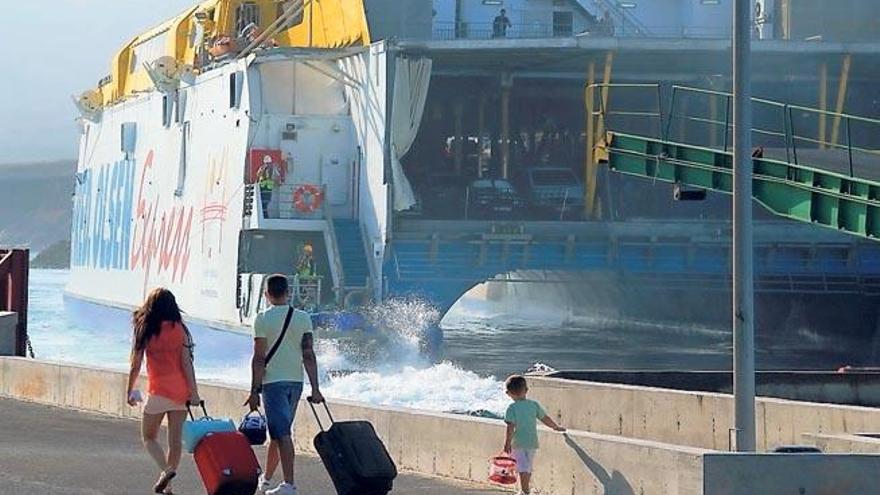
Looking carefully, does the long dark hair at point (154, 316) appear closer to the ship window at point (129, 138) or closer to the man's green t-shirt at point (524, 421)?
the man's green t-shirt at point (524, 421)

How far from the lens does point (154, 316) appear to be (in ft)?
38.6

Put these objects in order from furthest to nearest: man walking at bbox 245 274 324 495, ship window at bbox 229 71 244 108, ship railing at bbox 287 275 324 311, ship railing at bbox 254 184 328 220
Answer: ship window at bbox 229 71 244 108
ship railing at bbox 254 184 328 220
ship railing at bbox 287 275 324 311
man walking at bbox 245 274 324 495

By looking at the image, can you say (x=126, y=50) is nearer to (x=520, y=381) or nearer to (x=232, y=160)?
(x=232, y=160)

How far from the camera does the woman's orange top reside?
11.8m

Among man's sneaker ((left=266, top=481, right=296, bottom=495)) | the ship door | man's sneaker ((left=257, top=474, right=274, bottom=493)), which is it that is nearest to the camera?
man's sneaker ((left=266, top=481, right=296, bottom=495))

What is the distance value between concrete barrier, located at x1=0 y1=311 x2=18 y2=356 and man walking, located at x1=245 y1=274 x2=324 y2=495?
40.9 feet

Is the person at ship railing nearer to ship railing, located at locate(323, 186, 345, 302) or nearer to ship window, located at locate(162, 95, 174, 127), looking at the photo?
ship railing, located at locate(323, 186, 345, 302)

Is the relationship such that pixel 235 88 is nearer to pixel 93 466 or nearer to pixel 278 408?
pixel 93 466

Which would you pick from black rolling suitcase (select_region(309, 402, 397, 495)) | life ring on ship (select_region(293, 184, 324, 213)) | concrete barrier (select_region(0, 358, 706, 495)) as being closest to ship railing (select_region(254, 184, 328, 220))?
life ring on ship (select_region(293, 184, 324, 213))

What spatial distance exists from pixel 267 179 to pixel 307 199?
3.25 ft

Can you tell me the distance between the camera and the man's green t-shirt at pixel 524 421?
477 inches

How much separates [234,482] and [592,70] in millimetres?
26572

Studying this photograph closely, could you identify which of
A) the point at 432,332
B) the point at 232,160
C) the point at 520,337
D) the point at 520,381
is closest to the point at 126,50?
the point at 520,337

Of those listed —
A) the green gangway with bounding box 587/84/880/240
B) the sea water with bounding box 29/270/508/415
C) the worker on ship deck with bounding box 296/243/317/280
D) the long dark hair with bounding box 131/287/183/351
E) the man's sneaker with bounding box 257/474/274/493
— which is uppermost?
the green gangway with bounding box 587/84/880/240
